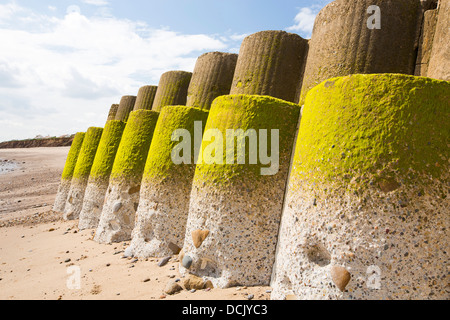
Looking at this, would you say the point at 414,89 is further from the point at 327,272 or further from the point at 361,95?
the point at 327,272

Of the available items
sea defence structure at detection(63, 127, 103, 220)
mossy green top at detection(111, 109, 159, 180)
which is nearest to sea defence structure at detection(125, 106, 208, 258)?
mossy green top at detection(111, 109, 159, 180)

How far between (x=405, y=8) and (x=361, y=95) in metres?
1.48

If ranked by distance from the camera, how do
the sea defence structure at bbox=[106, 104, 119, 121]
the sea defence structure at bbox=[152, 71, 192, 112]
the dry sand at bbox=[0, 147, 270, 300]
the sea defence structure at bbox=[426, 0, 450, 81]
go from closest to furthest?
the sea defence structure at bbox=[426, 0, 450, 81] < the dry sand at bbox=[0, 147, 270, 300] < the sea defence structure at bbox=[152, 71, 192, 112] < the sea defence structure at bbox=[106, 104, 119, 121]

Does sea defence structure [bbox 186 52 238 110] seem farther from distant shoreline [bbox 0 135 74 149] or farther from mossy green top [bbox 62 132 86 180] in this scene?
distant shoreline [bbox 0 135 74 149]

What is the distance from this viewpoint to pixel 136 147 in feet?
18.0

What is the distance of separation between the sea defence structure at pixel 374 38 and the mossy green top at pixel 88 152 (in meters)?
6.04

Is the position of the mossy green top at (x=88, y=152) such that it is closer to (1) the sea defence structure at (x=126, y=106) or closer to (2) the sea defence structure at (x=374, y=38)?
(1) the sea defence structure at (x=126, y=106)

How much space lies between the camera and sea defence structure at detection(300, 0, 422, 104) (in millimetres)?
3289

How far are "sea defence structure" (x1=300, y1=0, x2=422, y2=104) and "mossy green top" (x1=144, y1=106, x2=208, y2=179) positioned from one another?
1.90 meters

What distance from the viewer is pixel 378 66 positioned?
328cm
